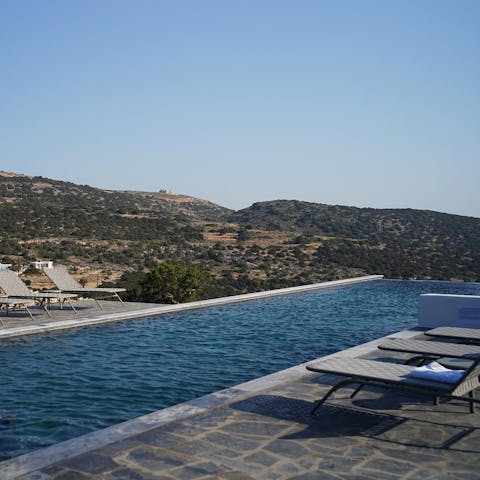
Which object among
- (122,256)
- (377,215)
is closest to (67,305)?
(122,256)

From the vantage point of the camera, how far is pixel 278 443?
4473mm

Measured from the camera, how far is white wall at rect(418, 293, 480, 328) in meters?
10.8

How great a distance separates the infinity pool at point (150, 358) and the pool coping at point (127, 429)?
536 mm

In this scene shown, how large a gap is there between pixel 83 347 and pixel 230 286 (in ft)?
43.0

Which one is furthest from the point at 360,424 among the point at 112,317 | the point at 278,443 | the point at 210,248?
the point at 210,248

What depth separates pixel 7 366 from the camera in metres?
7.58

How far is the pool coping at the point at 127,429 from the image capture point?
4066mm

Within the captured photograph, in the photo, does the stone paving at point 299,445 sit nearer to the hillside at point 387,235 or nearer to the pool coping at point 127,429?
the pool coping at point 127,429

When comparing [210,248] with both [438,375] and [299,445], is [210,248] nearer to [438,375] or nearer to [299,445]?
[438,375]

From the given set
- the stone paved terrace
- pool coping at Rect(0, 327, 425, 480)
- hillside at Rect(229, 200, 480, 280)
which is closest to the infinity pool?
pool coping at Rect(0, 327, 425, 480)

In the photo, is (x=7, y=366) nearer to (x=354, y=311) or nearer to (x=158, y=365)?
(x=158, y=365)

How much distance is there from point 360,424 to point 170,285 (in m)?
11.0

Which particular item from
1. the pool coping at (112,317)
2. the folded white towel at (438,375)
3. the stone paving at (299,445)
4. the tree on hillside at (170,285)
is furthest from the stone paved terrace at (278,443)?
the tree on hillside at (170,285)

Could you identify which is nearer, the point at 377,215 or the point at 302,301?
the point at 302,301
